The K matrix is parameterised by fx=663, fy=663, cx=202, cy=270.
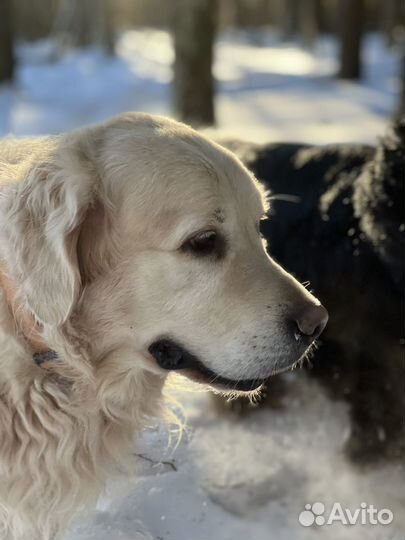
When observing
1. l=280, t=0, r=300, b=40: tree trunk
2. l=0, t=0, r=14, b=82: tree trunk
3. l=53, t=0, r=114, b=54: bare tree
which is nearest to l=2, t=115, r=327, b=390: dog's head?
l=0, t=0, r=14, b=82: tree trunk

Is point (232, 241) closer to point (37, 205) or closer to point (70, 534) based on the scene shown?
point (37, 205)

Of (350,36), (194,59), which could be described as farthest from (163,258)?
(350,36)

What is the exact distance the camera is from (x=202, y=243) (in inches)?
82.4

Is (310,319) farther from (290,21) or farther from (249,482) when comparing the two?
(290,21)

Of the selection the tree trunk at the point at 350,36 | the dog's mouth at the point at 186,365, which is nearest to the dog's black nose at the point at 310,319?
the dog's mouth at the point at 186,365

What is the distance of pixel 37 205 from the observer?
203 centimetres

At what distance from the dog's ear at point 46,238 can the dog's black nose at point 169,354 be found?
1.03 ft

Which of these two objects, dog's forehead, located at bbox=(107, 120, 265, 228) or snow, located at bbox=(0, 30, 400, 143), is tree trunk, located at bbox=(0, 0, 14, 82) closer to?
snow, located at bbox=(0, 30, 400, 143)

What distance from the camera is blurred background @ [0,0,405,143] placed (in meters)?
8.27

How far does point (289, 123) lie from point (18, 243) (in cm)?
815

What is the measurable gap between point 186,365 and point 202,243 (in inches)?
16.0

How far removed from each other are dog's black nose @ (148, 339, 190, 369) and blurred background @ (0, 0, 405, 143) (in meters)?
2.48

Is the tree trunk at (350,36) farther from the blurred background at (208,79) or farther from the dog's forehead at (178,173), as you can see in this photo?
the dog's forehead at (178,173)

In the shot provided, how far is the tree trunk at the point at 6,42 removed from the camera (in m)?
12.8
